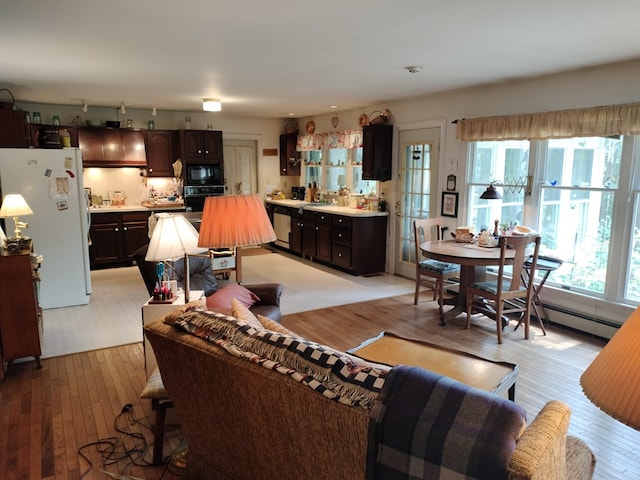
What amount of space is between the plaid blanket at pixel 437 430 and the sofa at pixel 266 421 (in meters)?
0.02

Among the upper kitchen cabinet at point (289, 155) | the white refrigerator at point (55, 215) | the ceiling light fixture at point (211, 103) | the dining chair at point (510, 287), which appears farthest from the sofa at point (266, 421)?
the upper kitchen cabinet at point (289, 155)

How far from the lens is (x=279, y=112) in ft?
24.7

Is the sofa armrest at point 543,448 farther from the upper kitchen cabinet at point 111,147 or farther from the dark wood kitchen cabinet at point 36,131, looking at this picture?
the upper kitchen cabinet at point 111,147

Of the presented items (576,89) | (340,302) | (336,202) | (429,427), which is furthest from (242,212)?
(336,202)

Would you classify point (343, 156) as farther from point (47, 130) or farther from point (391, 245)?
point (47, 130)

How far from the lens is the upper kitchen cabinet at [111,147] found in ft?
22.0

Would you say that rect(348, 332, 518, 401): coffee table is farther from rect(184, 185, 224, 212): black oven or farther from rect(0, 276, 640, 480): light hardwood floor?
rect(184, 185, 224, 212): black oven

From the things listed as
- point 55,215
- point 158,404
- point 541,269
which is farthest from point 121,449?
point 541,269

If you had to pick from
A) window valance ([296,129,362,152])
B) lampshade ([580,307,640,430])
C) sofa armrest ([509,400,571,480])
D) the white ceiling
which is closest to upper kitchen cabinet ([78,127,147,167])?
the white ceiling

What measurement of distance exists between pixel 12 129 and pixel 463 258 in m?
5.20

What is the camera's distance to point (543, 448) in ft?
3.68

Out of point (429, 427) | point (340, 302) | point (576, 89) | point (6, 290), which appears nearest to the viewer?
point (429, 427)

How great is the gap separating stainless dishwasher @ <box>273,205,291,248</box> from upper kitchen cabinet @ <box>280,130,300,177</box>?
84cm

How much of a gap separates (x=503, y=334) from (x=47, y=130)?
6400mm
